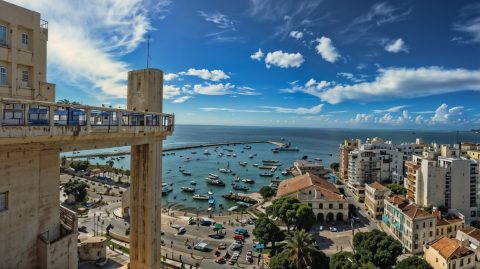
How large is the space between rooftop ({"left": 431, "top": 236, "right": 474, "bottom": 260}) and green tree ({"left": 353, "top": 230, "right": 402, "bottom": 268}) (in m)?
5.65

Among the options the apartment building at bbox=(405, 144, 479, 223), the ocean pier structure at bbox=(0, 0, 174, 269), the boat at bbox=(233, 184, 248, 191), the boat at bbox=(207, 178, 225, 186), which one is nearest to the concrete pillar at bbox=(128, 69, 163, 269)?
the ocean pier structure at bbox=(0, 0, 174, 269)

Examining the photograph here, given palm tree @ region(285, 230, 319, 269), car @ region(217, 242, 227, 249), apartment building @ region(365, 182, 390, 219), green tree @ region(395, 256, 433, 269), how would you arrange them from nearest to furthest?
palm tree @ region(285, 230, 319, 269), green tree @ region(395, 256, 433, 269), car @ region(217, 242, 227, 249), apartment building @ region(365, 182, 390, 219)

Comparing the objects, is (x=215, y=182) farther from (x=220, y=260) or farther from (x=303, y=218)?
(x=220, y=260)

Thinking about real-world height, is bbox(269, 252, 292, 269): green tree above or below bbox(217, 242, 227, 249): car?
above

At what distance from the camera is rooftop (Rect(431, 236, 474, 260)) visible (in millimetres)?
33469

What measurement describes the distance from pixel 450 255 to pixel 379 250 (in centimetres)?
807

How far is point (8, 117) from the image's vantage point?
6.93 m

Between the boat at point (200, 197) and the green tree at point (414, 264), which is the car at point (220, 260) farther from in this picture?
the boat at point (200, 197)

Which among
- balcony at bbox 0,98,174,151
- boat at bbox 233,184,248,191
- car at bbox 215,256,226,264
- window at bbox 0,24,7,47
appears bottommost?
car at bbox 215,256,226,264

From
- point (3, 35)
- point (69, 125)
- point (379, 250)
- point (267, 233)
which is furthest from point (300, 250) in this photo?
point (3, 35)

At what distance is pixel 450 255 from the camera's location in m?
33.2

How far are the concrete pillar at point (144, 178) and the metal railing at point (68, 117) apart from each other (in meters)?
1.40

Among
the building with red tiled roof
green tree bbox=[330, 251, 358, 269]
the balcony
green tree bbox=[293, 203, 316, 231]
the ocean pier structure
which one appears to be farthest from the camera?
the building with red tiled roof

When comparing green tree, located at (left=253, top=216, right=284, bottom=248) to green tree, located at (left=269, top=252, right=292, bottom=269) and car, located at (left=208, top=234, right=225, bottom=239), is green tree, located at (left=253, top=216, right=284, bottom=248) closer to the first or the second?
car, located at (left=208, top=234, right=225, bottom=239)
